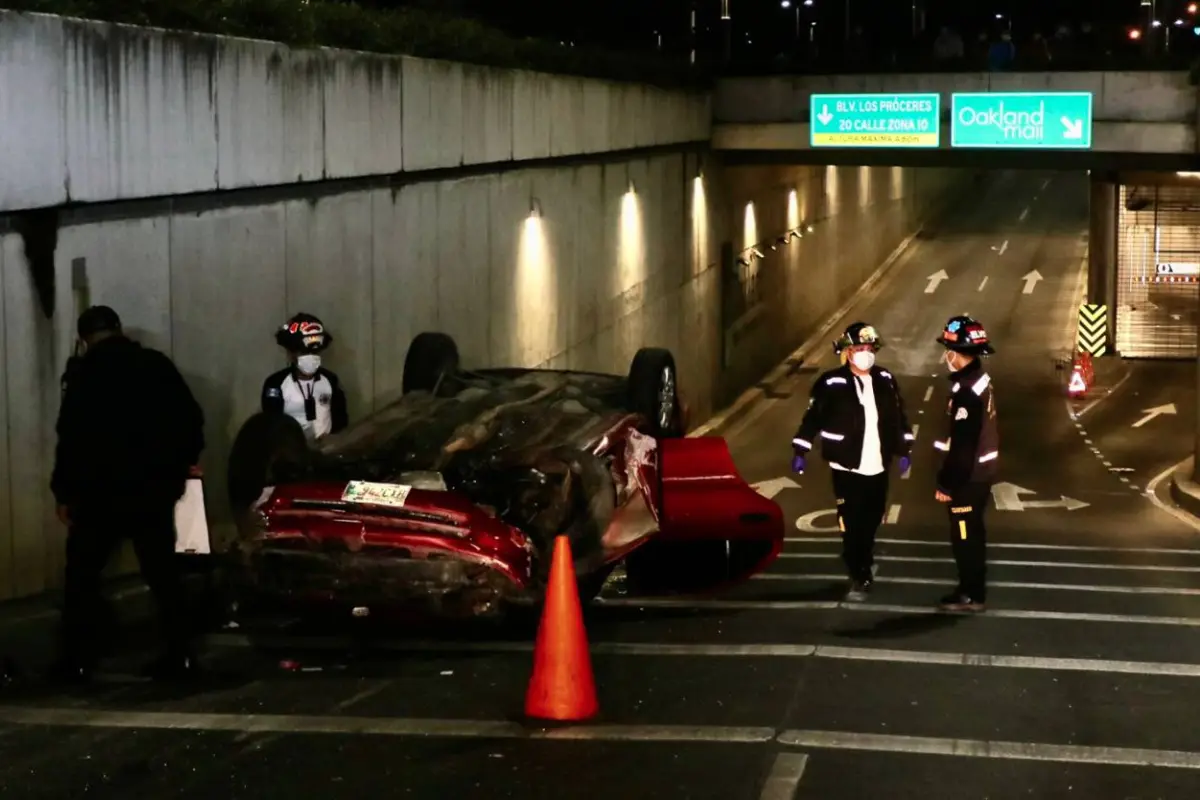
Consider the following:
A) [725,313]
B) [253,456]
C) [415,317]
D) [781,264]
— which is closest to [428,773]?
[253,456]

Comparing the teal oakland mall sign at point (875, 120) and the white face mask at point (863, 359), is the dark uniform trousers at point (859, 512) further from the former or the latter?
the teal oakland mall sign at point (875, 120)

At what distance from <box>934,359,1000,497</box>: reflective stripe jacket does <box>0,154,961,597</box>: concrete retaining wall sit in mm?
4584

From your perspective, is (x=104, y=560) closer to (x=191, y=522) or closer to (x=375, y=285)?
(x=191, y=522)

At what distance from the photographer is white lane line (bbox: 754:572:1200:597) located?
36.3ft

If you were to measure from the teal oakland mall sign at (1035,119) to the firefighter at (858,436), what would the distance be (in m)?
20.5

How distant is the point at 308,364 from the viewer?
34.3 ft

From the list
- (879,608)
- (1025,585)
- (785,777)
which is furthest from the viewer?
(1025,585)

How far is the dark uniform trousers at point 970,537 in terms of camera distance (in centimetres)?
987

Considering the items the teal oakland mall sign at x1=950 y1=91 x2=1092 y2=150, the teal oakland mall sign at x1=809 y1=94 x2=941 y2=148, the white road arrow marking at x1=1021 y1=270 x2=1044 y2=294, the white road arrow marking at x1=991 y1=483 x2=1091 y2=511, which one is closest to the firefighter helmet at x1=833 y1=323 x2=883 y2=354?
the white road arrow marking at x1=991 y1=483 x2=1091 y2=511

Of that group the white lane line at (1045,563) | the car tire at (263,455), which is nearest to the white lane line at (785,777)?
the car tire at (263,455)

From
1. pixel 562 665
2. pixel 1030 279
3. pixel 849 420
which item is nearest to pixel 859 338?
pixel 849 420

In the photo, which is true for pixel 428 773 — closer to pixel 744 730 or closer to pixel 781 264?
pixel 744 730

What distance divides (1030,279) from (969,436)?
43.0 meters

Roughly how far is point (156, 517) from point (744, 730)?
285cm
